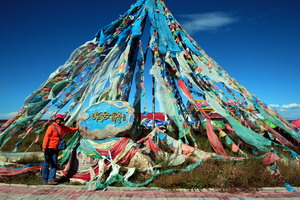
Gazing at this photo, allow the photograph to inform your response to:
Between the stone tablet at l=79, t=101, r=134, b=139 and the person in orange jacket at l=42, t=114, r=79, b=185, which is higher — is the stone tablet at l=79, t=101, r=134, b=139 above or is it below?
above

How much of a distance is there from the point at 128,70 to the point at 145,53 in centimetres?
112

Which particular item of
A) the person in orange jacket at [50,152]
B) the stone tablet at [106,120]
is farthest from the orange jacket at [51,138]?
the stone tablet at [106,120]

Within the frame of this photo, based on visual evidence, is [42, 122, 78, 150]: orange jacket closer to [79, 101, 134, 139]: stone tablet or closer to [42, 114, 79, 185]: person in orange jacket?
[42, 114, 79, 185]: person in orange jacket

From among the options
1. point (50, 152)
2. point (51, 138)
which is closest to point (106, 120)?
point (51, 138)

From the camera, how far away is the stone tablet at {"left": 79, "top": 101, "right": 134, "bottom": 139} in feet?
18.4

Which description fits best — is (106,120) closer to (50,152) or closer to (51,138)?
(51,138)

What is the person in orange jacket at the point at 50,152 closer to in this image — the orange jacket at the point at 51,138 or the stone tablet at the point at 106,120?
the orange jacket at the point at 51,138

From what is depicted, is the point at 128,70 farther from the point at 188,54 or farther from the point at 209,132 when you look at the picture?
the point at 209,132

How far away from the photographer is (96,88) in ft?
21.8

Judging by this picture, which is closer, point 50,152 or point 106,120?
point 50,152

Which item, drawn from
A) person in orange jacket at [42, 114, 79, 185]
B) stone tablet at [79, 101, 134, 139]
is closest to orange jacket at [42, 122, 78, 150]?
person in orange jacket at [42, 114, 79, 185]

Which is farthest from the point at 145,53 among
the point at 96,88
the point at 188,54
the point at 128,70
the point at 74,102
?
the point at 74,102

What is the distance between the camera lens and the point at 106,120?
225 inches

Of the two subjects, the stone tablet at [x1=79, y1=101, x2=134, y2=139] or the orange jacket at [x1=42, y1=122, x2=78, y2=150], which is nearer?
the orange jacket at [x1=42, y1=122, x2=78, y2=150]
